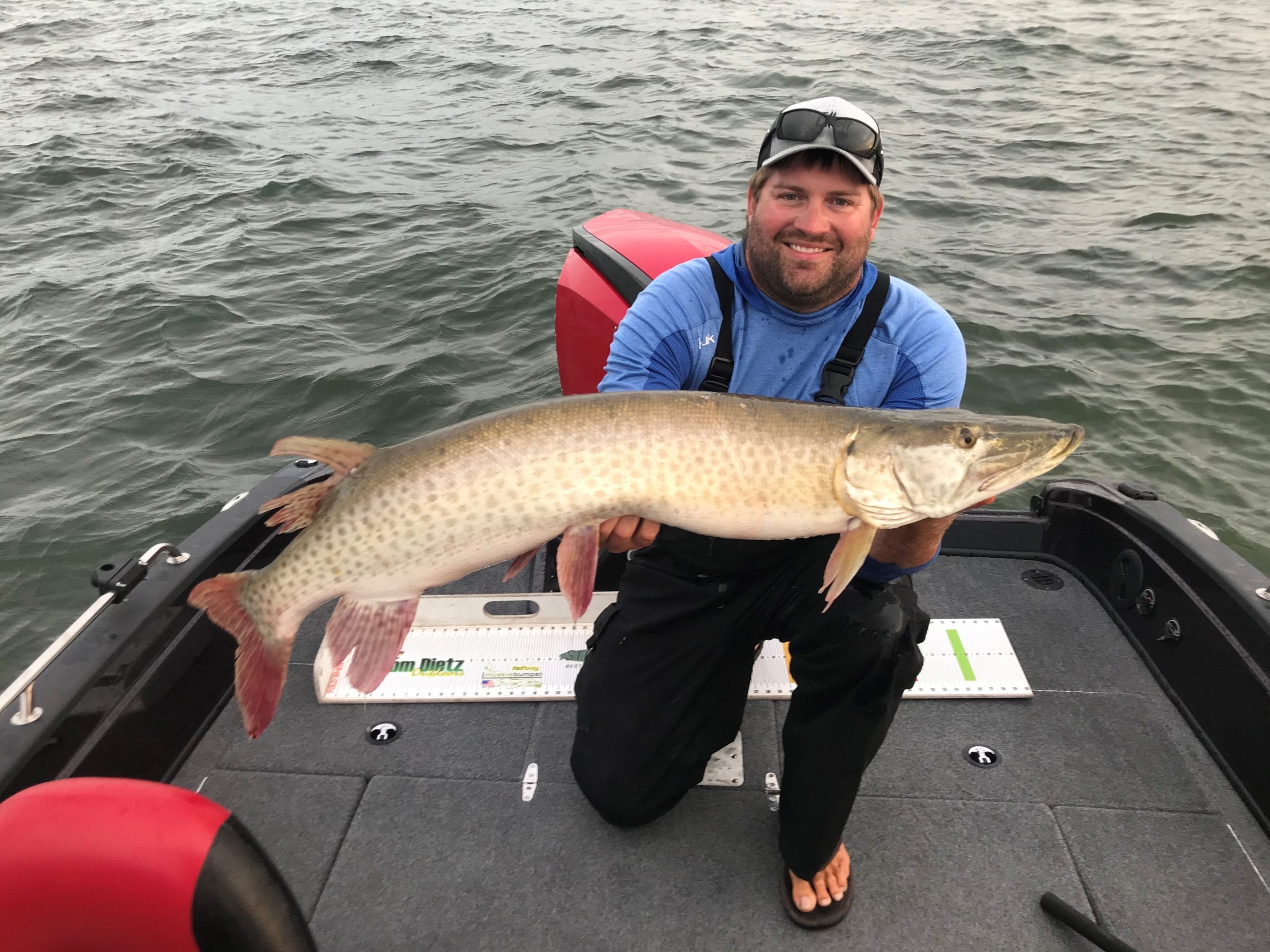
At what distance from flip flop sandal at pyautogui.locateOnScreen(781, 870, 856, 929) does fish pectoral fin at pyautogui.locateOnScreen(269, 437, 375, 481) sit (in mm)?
1824

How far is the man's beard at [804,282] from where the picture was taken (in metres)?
2.69

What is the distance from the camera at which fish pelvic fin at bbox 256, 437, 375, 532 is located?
2344 mm

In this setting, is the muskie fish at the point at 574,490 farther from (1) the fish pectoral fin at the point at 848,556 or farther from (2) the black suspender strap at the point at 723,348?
(2) the black suspender strap at the point at 723,348

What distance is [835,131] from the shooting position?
273 cm

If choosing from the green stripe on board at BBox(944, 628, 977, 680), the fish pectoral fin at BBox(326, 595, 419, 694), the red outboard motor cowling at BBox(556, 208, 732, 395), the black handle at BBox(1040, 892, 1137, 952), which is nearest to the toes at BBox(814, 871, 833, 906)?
the black handle at BBox(1040, 892, 1137, 952)

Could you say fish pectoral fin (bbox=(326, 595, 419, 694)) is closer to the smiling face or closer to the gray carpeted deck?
the gray carpeted deck

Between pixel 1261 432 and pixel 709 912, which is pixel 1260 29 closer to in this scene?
pixel 1261 432

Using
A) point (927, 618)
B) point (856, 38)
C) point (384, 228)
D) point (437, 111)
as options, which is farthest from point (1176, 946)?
point (856, 38)

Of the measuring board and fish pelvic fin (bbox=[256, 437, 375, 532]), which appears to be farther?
the measuring board

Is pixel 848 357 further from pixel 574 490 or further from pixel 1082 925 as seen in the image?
pixel 1082 925

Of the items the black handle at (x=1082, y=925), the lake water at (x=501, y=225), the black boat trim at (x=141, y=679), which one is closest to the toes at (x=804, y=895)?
the black handle at (x=1082, y=925)

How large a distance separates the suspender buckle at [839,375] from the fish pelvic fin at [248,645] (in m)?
1.80

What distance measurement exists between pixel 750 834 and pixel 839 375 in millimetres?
1569

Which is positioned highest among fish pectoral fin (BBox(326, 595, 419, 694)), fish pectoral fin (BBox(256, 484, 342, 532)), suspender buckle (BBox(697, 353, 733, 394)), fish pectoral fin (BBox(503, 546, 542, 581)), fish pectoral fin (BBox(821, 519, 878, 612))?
suspender buckle (BBox(697, 353, 733, 394))
